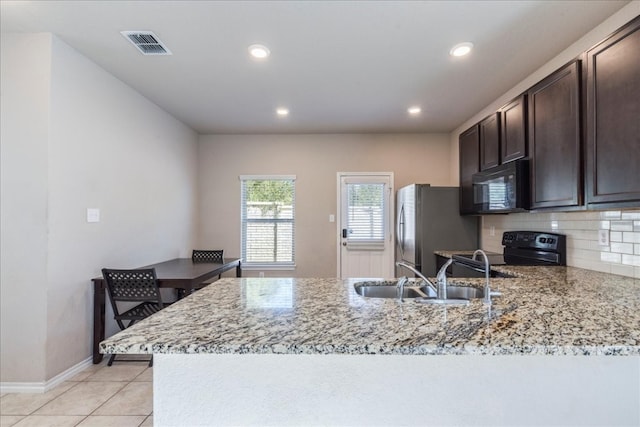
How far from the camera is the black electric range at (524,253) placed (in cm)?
254

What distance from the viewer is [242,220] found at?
4941 mm

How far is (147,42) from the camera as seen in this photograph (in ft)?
7.93

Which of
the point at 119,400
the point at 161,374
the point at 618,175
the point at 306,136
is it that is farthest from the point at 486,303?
the point at 306,136

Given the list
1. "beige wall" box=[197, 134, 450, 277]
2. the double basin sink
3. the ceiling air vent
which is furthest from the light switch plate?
the double basin sink

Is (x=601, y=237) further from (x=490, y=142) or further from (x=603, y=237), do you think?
(x=490, y=142)

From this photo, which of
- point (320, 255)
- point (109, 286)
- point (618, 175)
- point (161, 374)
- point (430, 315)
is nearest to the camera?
point (161, 374)

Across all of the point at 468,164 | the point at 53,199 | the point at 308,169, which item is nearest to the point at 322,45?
the point at 468,164

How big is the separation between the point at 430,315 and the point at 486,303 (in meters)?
0.32

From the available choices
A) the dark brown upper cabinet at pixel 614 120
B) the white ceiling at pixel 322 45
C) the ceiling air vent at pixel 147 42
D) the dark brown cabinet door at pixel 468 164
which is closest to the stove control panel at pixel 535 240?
the dark brown cabinet door at pixel 468 164

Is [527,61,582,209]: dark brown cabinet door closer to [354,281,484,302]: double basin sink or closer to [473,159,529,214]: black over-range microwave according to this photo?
[473,159,529,214]: black over-range microwave

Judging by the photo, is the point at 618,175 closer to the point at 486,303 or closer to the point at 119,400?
the point at 486,303

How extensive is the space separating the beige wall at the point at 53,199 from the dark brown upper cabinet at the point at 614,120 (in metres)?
3.54

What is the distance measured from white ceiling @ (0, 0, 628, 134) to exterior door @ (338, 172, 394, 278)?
133 cm

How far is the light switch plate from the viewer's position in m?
2.71
